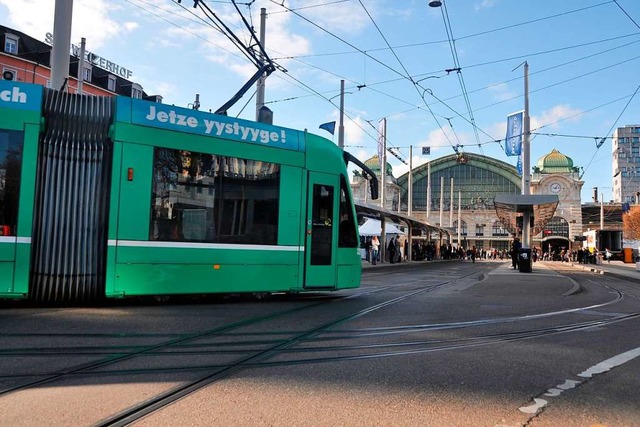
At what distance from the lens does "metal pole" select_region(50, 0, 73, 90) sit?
448 inches

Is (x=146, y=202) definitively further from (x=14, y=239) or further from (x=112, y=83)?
(x=112, y=83)

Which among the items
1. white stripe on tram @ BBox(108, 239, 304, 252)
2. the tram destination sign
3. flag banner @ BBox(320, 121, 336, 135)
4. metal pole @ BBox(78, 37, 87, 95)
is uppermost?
metal pole @ BBox(78, 37, 87, 95)

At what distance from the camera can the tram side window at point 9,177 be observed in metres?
7.70

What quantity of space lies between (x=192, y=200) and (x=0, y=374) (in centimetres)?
459

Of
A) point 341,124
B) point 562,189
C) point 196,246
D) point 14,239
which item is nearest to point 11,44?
point 341,124

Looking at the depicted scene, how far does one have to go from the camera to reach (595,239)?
49.0m

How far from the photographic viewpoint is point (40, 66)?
41656 millimetres

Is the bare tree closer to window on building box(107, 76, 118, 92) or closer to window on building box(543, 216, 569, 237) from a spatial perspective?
window on building box(543, 216, 569, 237)

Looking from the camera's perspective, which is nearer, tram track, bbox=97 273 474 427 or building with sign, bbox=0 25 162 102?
tram track, bbox=97 273 474 427

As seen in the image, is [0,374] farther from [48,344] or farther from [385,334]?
[385,334]

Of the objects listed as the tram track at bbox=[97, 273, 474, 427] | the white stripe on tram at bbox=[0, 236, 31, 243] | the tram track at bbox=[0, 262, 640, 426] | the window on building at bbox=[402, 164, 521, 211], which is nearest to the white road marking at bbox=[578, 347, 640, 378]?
the tram track at bbox=[0, 262, 640, 426]

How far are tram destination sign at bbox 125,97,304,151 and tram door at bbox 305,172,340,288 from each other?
0.92m

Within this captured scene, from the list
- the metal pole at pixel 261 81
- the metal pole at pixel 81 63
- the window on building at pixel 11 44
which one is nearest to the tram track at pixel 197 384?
the metal pole at pixel 261 81

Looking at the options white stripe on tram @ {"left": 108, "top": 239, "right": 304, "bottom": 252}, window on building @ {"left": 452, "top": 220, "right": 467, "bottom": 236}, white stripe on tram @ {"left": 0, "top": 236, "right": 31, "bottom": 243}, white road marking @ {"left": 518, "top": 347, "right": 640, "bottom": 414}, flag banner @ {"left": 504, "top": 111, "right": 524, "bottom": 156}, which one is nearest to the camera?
white road marking @ {"left": 518, "top": 347, "right": 640, "bottom": 414}
